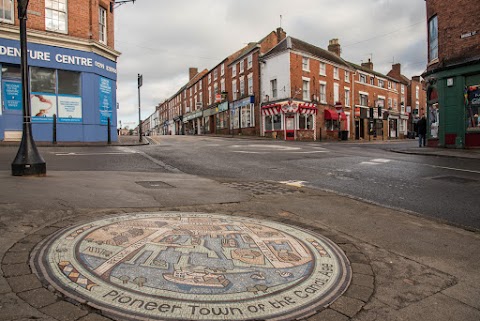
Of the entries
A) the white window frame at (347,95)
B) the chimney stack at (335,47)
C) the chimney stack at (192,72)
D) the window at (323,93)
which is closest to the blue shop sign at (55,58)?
the window at (323,93)

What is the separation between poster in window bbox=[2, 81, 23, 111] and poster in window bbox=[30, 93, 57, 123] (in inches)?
22.3

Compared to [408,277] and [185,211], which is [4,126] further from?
[408,277]

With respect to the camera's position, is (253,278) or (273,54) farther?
(273,54)

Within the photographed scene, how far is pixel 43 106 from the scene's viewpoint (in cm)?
1600

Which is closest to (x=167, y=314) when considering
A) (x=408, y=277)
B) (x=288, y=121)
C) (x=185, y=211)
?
(x=408, y=277)

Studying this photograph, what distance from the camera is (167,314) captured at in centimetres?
202

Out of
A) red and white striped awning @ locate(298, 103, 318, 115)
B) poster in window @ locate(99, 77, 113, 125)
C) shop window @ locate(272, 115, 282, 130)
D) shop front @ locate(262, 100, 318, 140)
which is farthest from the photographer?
shop window @ locate(272, 115, 282, 130)

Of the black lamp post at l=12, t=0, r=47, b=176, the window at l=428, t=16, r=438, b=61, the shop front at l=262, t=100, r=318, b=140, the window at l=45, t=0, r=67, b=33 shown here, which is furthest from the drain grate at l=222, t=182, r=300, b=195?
the shop front at l=262, t=100, r=318, b=140

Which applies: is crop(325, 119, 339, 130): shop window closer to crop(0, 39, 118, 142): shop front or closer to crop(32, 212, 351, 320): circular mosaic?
crop(0, 39, 118, 142): shop front

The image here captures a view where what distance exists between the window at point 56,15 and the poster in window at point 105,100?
298 cm

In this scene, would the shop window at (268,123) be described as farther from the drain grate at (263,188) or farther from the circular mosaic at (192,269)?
the circular mosaic at (192,269)

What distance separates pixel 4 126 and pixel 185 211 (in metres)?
14.7

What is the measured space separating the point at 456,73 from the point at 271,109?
17953 mm

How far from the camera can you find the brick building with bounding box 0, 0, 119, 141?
1538 cm
